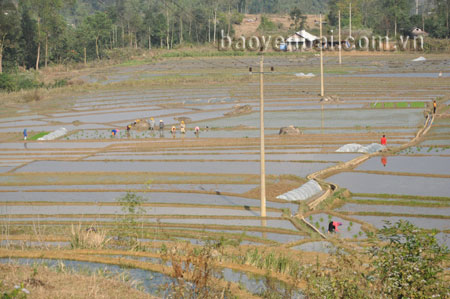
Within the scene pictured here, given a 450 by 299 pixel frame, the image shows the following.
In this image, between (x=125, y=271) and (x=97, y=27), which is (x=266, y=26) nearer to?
(x=97, y=27)

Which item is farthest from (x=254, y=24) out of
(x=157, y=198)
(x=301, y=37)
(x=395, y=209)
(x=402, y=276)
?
(x=402, y=276)

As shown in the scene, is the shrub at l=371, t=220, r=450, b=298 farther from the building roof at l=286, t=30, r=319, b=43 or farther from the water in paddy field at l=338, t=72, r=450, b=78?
the building roof at l=286, t=30, r=319, b=43

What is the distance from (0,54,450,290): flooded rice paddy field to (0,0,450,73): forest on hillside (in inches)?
720

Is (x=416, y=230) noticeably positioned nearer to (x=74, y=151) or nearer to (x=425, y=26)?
(x=74, y=151)

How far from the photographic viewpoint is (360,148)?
1171 inches

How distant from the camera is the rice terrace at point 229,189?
→ 389 inches

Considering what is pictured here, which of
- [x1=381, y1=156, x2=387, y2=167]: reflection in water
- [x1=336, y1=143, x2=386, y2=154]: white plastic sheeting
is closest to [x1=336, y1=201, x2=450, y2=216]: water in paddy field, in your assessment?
[x1=381, y1=156, x2=387, y2=167]: reflection in water

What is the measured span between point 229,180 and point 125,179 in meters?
4.30

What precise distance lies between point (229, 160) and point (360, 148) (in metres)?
6.28

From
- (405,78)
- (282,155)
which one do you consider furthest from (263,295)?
(405,78)

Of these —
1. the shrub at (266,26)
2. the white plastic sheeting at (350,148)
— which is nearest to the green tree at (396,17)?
the shrub at (266,26)

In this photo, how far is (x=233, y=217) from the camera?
19906 mm

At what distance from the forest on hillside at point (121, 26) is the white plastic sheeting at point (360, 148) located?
48.3 metres

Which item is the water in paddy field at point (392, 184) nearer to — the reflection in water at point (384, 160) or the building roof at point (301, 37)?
the reflection in water at point (384, 160)
